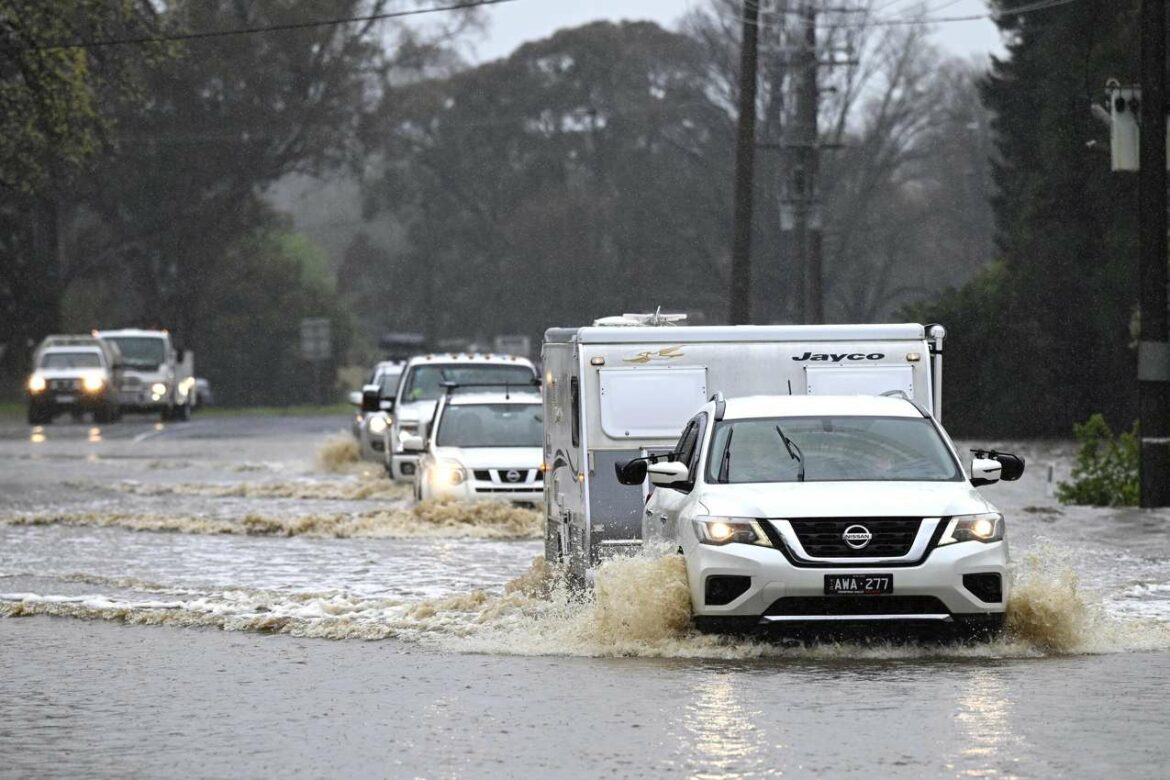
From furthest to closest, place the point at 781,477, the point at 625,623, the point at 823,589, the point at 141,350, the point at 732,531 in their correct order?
the point at 141,350
the point at 781,477
the point at 625,623
the point at 732,531
the point at 823,589

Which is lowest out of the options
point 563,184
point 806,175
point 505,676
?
point 505,676

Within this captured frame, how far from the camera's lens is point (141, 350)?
6300 centimetres

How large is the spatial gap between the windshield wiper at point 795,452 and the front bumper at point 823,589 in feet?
3.35

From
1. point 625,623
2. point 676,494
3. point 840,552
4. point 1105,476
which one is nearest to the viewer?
Result: point 840,552

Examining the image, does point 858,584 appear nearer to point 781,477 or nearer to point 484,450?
point 781,477

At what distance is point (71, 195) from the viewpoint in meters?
75.1

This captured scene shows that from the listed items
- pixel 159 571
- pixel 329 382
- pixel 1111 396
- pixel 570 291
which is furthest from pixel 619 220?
pixel 159 571

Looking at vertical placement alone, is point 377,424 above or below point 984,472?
below

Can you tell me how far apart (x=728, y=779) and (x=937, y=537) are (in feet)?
13.7

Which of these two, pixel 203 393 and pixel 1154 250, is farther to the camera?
pixel 203 393

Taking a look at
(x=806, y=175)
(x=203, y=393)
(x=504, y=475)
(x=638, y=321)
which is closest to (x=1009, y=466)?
(x=638, y=321)

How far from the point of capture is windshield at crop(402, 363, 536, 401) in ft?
103

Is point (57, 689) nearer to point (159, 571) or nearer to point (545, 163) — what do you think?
point (159, 571)

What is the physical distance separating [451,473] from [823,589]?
12.4m
